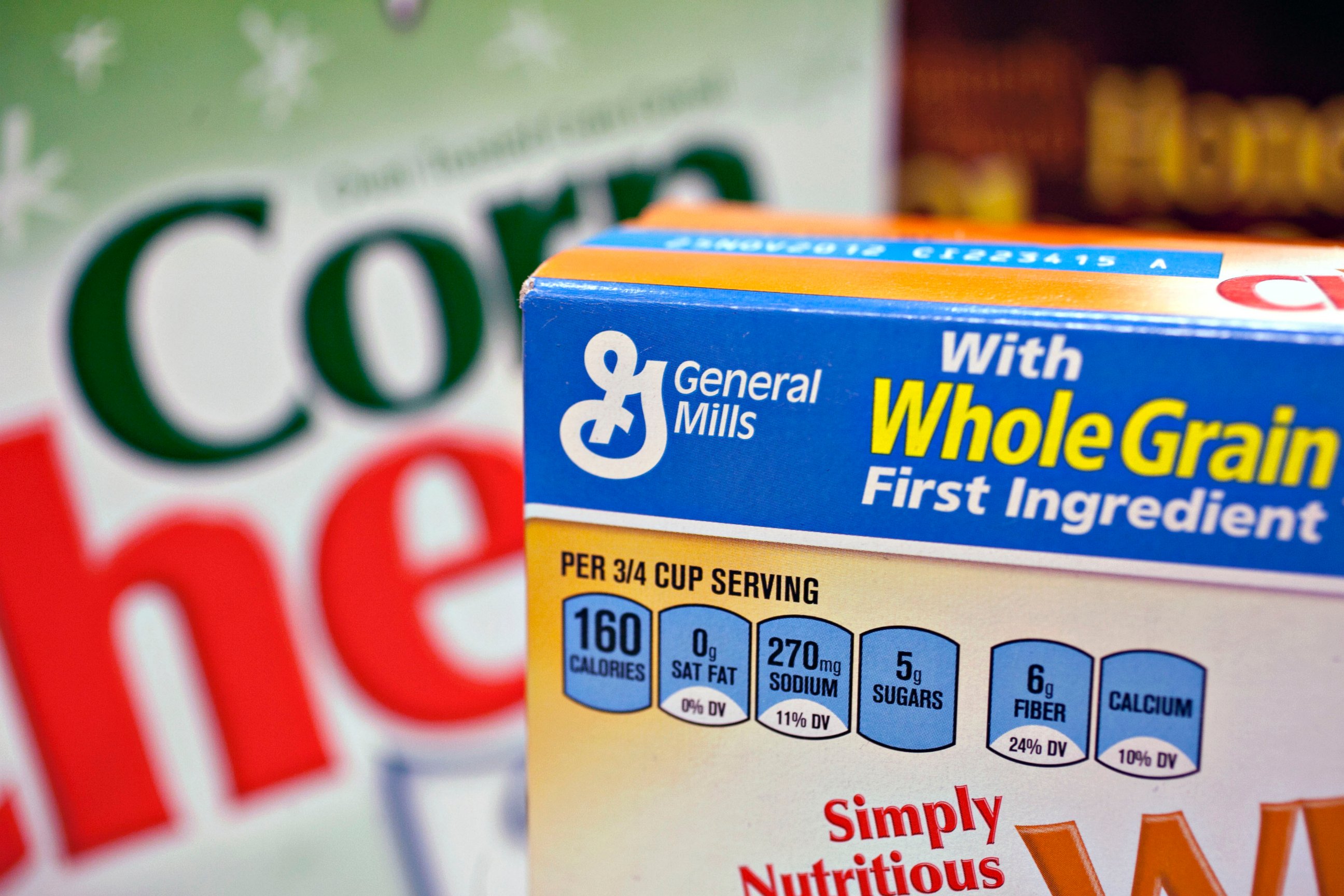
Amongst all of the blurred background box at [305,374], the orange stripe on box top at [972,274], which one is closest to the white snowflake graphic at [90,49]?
the blurred background box at [305,374]

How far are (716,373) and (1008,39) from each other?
2.91 feet

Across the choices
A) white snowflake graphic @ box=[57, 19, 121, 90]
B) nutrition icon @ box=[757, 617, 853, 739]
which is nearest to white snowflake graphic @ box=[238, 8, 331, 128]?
white snowflake graphic @ box=[57, 19, 121, 90]

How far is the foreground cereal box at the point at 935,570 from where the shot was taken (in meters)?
0.43

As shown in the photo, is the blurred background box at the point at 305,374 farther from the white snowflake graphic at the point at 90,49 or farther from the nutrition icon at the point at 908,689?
the nutrition icon at the point at 908,689

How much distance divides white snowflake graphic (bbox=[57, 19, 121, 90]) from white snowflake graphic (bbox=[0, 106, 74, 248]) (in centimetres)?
6

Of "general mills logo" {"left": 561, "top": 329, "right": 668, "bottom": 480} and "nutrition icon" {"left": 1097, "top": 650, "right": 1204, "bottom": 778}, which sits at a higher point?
"general mills logo" {"left": 561, "top": 329, "right": 668, "bottom": 480}

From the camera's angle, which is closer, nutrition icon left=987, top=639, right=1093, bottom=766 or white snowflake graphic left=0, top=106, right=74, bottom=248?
nutrition icon left=987, top=639, right=1093, bottom=766

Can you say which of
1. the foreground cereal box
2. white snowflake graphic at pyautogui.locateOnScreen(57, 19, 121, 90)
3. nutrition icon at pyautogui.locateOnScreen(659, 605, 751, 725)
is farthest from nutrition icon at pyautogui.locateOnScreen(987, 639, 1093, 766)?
white snowflake graphic at pyautogui.locateOnScreen(57, 19, 121, 90)

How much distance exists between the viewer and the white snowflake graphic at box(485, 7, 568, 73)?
3.78 feet

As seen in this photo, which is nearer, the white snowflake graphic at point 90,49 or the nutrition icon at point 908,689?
the nutrition icon at point 908,689

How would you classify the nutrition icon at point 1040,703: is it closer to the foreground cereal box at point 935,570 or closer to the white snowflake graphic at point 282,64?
the foreground cereal box at point 935,570

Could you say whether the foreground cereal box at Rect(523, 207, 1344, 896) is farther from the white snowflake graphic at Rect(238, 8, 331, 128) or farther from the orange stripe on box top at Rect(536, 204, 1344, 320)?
the white snowflake graphic at Rect(238, 8, 331, 128)

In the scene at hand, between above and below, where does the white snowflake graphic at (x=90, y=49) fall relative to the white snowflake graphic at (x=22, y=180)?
above

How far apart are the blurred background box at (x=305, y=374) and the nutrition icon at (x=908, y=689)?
0.79 m
